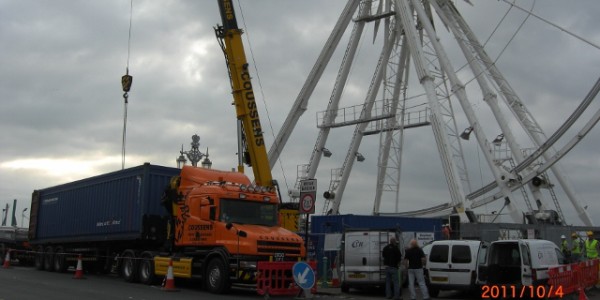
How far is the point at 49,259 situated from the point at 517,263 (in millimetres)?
20110

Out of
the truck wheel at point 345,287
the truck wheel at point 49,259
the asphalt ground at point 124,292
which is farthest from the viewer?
the truck wheel at point 49,259

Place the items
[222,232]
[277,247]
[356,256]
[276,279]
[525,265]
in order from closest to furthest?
[525,265], [276,279], [277,247], [222,232], [356,256]

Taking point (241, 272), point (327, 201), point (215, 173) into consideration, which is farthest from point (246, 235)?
point (327, 201)

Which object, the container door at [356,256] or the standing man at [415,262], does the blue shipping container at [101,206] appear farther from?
the standing man at [415,262]

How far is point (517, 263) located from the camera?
45.9 ft

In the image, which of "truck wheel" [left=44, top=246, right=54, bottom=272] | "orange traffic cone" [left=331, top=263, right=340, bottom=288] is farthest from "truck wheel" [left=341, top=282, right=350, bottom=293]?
"truck wheel" [left=44, top=246, right=54, bottom=272]

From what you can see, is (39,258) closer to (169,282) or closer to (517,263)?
(169,282)

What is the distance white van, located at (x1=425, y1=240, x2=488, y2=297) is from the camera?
639 inches

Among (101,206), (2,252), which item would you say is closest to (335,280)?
(101,206)

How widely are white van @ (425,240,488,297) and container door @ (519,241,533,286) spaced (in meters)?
2.09

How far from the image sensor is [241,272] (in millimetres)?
15383

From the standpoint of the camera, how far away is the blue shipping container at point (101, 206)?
19.8 meters

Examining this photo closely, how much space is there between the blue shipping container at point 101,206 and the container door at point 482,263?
10.1m
